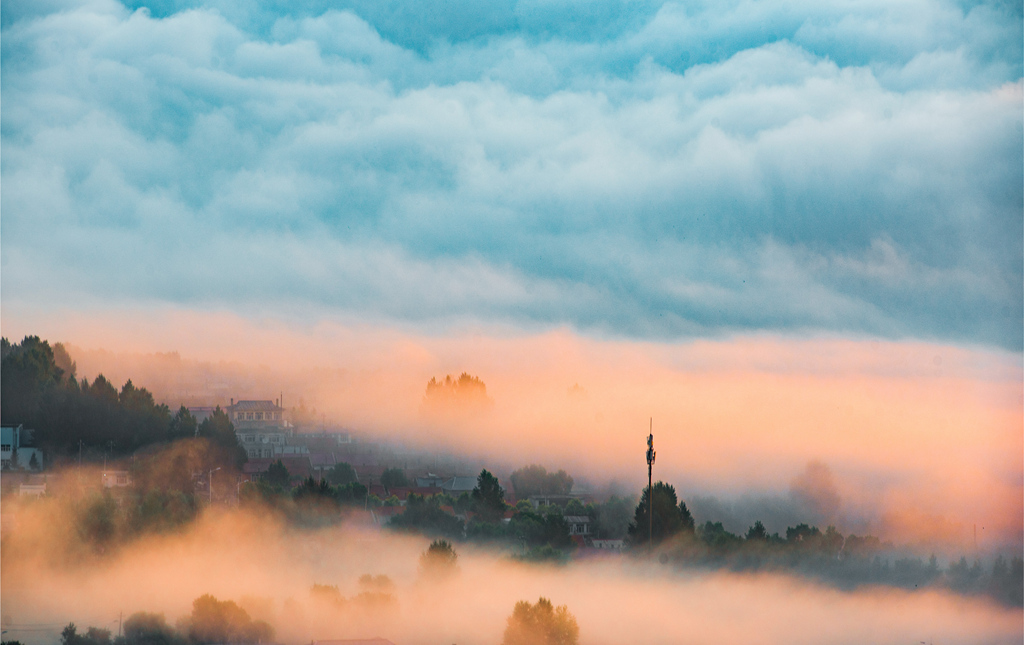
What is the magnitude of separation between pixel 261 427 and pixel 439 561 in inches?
1377

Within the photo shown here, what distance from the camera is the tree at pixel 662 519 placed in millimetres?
54406

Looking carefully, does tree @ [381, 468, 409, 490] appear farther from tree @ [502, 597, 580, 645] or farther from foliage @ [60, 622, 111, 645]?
foliage @ [60, 622, 111, 645]

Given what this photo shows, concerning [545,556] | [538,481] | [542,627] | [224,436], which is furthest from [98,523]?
[538,481]

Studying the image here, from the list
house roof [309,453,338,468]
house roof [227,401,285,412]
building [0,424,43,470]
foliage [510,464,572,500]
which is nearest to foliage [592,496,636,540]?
foliage [510,464,572,500]

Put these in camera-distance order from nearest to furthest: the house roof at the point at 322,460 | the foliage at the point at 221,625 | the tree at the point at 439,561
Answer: the foliage at the point at 221,625
the tree at the point at 439,561
the house roof at the point at 322,460

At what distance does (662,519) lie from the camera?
179 feet

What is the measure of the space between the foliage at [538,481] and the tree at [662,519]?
12.8m

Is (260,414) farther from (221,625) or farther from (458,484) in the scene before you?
(221,625)

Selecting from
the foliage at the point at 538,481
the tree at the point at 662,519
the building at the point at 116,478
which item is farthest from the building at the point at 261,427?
the tree at the point at 662,519

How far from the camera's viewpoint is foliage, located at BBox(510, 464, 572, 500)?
224ft

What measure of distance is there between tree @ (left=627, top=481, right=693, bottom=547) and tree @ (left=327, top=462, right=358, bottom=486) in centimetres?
2210

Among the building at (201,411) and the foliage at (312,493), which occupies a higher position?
the building at (201,411)

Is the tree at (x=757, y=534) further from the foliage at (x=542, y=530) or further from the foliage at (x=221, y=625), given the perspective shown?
the foliage at (x=221, y=625)

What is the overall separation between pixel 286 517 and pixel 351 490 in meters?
6.66
